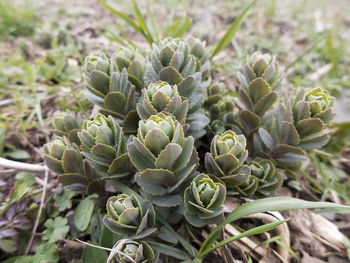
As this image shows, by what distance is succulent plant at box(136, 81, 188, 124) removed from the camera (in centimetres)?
136

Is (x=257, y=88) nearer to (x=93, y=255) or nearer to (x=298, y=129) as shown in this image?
(x=298, y=129)

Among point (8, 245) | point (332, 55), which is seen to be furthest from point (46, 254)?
point (332, 55)

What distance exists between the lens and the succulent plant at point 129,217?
1253mm

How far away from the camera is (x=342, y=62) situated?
372cm

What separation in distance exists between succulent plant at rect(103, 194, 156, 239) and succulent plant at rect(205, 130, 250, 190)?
38 cm

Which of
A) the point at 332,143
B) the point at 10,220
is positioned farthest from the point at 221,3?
the point at 10,220

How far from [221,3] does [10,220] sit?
4.62 meters

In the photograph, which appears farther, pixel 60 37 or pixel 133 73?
pixel 60 37

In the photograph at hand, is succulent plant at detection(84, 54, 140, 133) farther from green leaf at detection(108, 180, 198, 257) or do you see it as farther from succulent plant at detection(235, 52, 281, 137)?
succulent plant at detection(235, 52, 281, 137)

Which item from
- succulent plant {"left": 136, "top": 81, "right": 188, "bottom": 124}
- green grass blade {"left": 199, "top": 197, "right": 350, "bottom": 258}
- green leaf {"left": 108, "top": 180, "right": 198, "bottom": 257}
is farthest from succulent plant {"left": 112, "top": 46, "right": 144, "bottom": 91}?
green grass blade {"left": 199, "top": 197, "right": 350, "bottom": 258}

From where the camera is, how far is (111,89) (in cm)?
155

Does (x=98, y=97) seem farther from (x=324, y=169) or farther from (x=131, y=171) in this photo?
(x=324, y=169)

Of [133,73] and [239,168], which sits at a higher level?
[133,73]

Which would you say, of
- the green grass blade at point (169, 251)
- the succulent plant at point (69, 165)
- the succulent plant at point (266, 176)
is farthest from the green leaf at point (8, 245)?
the succulent plant at point (266, 176)
